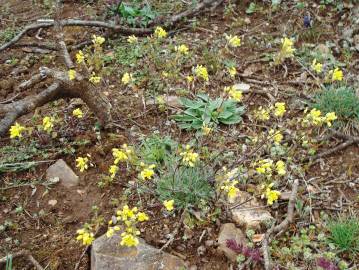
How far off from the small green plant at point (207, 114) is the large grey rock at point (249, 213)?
30.3 inches

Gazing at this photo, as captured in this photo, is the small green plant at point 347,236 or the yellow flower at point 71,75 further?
the yellow flower at point 71,75

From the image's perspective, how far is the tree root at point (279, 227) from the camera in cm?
269

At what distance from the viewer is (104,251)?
107 inches

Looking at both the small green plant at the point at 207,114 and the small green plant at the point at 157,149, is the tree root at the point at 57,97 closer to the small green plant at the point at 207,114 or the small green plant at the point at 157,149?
the small green plant at the point at 157,149

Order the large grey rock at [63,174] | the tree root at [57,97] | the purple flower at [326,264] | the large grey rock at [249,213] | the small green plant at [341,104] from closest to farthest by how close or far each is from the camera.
A: the purple flower at [326,264] → the large grey rock at [249,213] → the tree root at [57,97] → the large grey rock at [63,174] → the small green plant at [341,104]

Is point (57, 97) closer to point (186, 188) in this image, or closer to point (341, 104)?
point (186, 188)

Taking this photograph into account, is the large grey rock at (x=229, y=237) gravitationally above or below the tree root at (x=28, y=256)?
above

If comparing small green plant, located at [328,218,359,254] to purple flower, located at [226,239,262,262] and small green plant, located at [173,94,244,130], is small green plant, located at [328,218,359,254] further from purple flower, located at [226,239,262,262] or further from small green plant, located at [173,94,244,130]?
small green plant, located at [173,94,244,130]

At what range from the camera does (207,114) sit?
3.67 metres

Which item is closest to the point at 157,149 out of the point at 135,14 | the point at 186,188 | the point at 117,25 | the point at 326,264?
the point at 186,188

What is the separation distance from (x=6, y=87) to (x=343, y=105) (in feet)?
9.53

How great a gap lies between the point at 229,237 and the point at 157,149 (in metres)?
0.83

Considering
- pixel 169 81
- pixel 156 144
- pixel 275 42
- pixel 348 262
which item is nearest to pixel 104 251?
pixel 156 144

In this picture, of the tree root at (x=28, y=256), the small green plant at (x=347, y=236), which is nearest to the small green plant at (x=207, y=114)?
the small green plant at (x=347, y=236)
